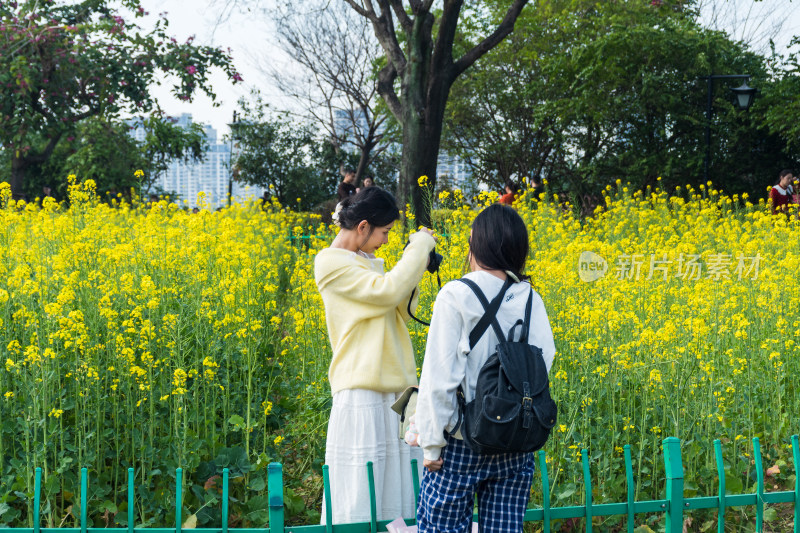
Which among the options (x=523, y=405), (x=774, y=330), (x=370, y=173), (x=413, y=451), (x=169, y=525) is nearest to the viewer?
(x=523, y=405)

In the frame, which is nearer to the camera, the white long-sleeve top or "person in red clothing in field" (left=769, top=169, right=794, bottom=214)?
the white long-sleeve top

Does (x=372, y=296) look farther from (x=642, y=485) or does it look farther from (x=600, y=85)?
(x=600, y=85)

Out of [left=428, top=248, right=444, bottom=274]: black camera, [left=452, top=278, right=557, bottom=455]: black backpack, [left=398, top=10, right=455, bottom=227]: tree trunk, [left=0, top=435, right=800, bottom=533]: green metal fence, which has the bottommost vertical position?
[left=0, top=435, right=800, bottom=533]: green metal fence

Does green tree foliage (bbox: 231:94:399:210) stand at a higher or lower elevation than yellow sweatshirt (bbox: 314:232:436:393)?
higher

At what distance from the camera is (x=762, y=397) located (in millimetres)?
3904

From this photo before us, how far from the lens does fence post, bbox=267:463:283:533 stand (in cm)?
201

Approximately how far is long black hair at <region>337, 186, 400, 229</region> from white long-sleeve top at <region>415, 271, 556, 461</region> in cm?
59

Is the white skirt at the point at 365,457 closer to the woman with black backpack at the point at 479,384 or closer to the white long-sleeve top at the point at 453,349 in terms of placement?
the woman with black backpack at the point at 479,384

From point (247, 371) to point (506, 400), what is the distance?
2546 millimetres

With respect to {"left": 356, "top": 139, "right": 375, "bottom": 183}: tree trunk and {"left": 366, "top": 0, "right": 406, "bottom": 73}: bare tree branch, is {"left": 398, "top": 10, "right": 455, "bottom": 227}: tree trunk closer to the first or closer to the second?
{"left": 366, "top": 0, "right": 406, "bottom": 73}: bare tree branch

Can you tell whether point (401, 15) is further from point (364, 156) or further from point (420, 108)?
point (364, 156)

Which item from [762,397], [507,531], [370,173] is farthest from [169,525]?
[370,173]

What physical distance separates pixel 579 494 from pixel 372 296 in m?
1.48

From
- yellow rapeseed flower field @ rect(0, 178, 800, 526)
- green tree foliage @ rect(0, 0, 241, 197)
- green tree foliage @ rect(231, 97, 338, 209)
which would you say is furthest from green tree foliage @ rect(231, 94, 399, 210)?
yellow rapeseed flower field @ rect(0, 178, 800, 526)
